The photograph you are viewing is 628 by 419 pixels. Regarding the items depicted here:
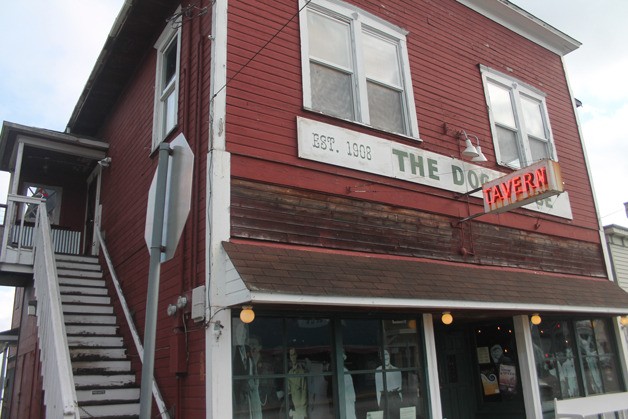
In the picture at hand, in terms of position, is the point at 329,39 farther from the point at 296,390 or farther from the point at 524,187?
the point at 296,390

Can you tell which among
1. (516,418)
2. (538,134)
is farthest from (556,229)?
(516,418)

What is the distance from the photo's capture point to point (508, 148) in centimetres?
1033

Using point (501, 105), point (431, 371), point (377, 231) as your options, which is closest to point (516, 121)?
point (501, 105)

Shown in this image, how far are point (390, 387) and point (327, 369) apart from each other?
3.68ft

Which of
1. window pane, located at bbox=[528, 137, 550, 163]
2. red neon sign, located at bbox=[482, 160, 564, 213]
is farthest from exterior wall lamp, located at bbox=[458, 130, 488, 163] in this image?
window pane, located at bbox=[528, 137, 550, 163]

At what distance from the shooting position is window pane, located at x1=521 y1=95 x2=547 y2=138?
35.8ft

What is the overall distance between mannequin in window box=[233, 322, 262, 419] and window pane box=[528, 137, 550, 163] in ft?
24.2

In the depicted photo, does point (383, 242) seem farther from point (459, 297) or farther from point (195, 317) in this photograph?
point (195, 317)

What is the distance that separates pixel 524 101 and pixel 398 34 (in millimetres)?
3657

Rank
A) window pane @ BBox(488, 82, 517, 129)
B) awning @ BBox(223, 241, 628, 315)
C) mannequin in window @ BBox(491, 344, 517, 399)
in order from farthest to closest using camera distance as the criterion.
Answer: window pane @ BBox(488, 82, 517, 129) → mannequin in window @ BBox(491, 344, 517, 399) → awning @ BBox(223, 241, 628, 315)

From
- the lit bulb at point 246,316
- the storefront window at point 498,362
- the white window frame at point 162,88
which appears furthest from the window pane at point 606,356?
the white window frame at point 162,88

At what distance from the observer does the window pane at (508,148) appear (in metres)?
10.2

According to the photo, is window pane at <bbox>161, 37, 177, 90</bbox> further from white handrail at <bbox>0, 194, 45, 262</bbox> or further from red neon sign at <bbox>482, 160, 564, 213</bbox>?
red neon sign at <bbox>482, 160, 564, 213</bbox>

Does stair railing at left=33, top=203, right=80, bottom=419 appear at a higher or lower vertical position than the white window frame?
lower
